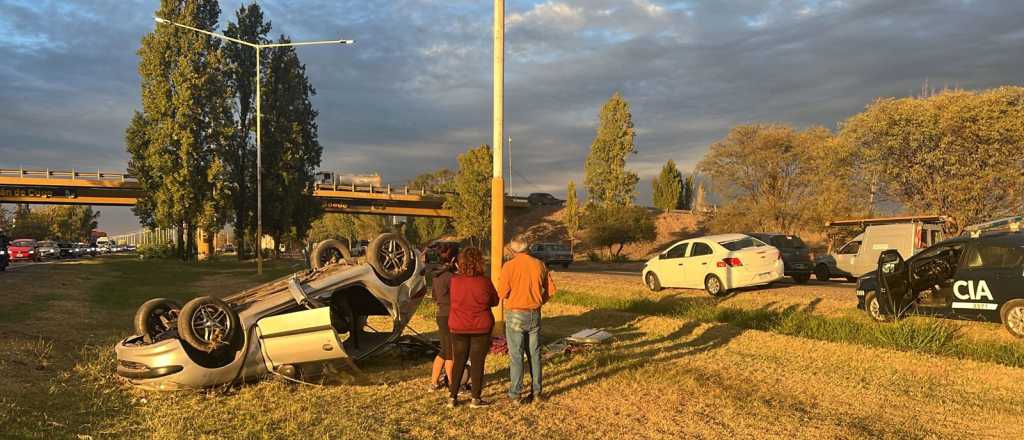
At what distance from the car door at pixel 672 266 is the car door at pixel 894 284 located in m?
6.20

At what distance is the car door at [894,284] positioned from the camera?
11.5 meters

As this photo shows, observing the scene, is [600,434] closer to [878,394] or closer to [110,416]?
[878,394]

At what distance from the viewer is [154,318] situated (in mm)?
7820

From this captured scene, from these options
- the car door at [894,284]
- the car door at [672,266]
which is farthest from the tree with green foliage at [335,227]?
the car door at [894,284]

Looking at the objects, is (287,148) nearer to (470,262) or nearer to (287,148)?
(287,148)

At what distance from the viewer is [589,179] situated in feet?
198

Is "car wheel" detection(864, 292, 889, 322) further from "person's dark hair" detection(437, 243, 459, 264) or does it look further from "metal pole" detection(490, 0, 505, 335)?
"person's dark hair" detection(437, 243, 459, 264)

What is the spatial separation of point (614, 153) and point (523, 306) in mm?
53163

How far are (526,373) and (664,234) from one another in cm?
6558

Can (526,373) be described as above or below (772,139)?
below

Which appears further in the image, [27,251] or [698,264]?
[27,251]

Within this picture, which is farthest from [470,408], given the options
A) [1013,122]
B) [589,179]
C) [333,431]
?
[589,179]

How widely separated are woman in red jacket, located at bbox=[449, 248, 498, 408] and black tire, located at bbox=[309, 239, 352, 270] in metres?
2.82

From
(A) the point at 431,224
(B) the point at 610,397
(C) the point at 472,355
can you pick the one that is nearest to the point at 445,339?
(C) the point at 472,355
